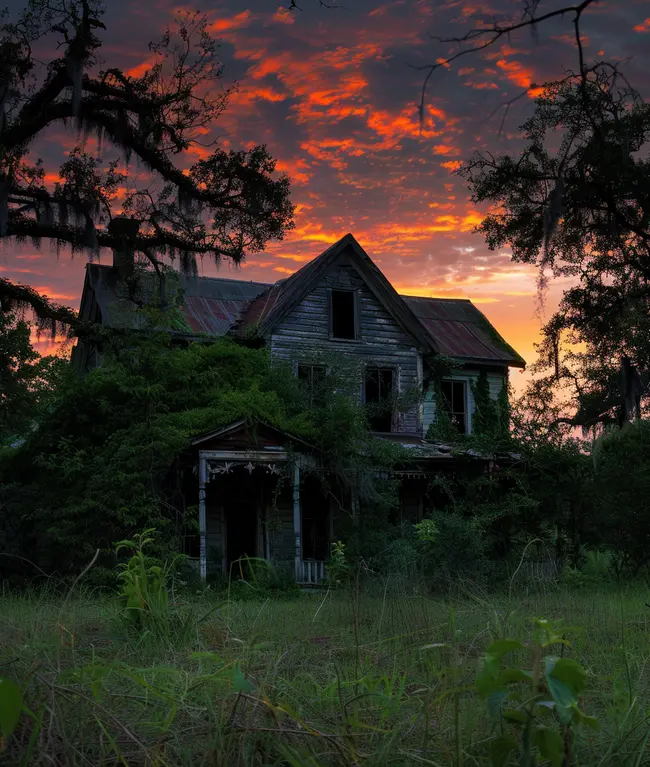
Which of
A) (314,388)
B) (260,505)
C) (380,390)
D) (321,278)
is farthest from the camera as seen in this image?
(380,390)

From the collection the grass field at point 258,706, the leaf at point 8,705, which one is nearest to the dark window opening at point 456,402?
the grass field at point 258,706

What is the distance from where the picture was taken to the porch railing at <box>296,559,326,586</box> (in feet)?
69.5

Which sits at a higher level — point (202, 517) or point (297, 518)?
point (202, 517)

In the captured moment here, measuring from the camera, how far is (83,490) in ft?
63.3

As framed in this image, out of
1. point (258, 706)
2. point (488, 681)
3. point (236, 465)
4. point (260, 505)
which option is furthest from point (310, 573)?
point (488, 681)

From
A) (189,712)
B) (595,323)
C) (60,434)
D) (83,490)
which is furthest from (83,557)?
(189,712)

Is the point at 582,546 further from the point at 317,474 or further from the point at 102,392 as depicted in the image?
the point at 102,392

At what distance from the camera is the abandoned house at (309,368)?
21.3m

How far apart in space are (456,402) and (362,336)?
4.23 m

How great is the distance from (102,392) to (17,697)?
18.6 metres

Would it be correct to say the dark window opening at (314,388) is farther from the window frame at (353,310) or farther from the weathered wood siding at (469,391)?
the weathered wood siding at (469,391)

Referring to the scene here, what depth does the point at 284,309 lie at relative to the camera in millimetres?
24969

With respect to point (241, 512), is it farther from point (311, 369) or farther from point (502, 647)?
point (502, 647)

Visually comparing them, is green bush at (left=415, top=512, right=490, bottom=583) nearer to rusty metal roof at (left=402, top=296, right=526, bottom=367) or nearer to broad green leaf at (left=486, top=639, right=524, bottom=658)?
rusty metal roof at (left=402, top=296, right=526, bottom=367)
